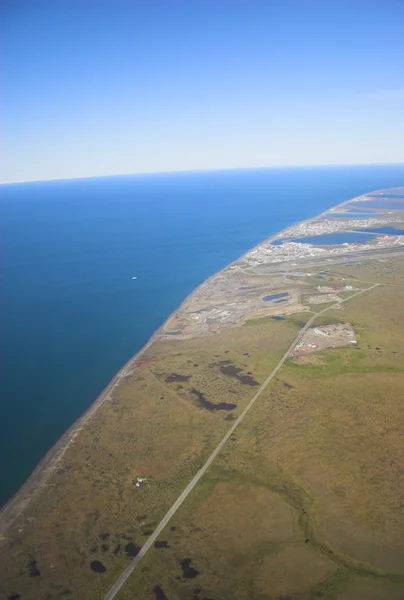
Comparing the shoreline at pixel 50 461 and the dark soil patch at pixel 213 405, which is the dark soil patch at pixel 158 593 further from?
the dark soil patch at pixel 213 405

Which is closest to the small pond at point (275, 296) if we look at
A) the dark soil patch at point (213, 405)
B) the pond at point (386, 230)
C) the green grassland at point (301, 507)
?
the green grassland at point (301, 507)

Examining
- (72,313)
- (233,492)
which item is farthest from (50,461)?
(72,313)

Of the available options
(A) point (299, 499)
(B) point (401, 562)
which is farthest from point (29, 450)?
(B) point (401, 562)

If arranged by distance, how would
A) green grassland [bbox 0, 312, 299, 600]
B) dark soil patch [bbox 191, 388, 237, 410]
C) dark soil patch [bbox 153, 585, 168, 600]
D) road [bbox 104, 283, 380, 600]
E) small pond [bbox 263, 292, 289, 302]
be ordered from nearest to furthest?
dark soil patch [bbox 153, 585, 168, 600]
road [bbox 104, 283, 380, 600]
green grassland [bbox 0, 312, 299, 600]
dark soil patch [bbox 191, 388, 237, 410]
small pond [bbox 263, 292, 289, 302]

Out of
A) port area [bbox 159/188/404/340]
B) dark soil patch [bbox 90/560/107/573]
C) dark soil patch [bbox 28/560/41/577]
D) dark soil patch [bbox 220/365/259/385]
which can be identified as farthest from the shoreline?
port area [bbox 159/188/404/340]

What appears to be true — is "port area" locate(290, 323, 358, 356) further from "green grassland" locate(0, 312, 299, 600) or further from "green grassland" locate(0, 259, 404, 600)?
"green grassland" locate(0, 259, 404, 600)

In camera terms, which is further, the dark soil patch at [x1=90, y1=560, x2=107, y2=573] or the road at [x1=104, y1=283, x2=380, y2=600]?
the dark soil patch at [x1=90, y1=560, x2=107, y2=573]
